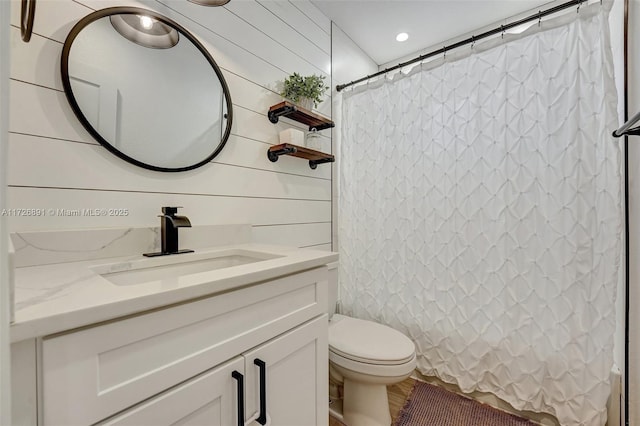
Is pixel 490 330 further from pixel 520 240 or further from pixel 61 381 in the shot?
pixel 61 381

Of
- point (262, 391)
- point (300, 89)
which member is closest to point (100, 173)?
point (262, 391)

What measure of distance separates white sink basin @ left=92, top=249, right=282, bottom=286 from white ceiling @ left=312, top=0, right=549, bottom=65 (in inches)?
67.4

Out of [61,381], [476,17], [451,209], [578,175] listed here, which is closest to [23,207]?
[61,381]

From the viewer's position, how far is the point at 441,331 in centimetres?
162

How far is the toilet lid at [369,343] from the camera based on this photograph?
1.26 meters

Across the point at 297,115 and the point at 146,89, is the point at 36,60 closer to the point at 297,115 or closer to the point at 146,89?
the point at 146,89

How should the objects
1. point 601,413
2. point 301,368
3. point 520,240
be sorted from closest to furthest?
point 301,368, point 601,413, point 520,240

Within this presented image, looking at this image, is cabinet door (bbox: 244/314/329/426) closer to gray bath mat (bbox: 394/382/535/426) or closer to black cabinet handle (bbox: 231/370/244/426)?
black cabinet handle (bbox: 231/370/244/426)

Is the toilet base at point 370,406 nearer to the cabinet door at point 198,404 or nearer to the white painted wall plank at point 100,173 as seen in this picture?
the cabinet door at point 198,404

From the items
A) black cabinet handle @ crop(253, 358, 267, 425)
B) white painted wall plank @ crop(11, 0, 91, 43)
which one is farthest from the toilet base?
white painted wall plank @ crop(11, 0, 91, 43)

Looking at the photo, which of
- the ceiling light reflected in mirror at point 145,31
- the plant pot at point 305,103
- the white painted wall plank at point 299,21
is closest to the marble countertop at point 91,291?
the ceiling light reflected in mirror at point 145,31

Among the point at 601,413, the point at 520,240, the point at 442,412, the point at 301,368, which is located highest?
the point at 520,240

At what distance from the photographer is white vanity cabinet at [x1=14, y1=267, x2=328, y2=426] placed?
468mm

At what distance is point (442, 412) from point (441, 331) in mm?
409
